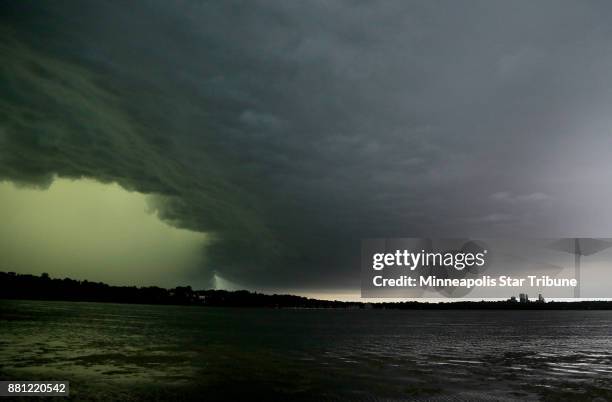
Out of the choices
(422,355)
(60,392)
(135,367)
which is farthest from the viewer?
(422,355)

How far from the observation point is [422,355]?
193 feet

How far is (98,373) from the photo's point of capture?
3734 cm

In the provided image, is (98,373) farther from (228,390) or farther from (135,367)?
(228,390)

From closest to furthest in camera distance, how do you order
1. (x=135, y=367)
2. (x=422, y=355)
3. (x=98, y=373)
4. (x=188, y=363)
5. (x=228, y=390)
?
(x=228, y=390) < (x=98, y=373) < (x=135, y=367) < (x=188, y=363) < (x=422, y=355)

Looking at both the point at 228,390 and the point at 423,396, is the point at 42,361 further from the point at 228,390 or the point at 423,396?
the point at 423,396

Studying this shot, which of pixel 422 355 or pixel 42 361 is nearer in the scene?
pixel 42 361

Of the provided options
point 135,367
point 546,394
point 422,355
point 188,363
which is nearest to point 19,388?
point 135,367

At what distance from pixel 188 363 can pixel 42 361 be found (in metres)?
13.5

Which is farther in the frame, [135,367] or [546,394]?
[135,367]

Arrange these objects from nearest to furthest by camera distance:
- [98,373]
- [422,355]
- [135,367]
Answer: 1. [98,373]
2. [135,367]
3. [422,355]

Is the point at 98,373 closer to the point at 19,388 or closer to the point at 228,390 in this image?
the point at 19,388

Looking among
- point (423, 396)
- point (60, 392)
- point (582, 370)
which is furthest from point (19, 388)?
point (582, 370)

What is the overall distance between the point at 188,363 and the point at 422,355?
99.3ft

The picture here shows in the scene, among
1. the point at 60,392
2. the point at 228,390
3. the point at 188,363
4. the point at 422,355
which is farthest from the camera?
the point at 422,355
